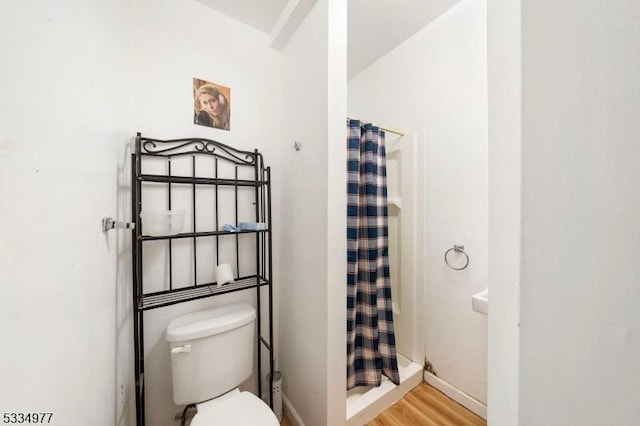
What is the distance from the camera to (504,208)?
36 cm

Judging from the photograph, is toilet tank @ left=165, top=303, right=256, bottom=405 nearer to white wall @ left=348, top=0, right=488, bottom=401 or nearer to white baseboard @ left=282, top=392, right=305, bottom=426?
white baseboard @ left=282, top=392, right=305, bottom=426

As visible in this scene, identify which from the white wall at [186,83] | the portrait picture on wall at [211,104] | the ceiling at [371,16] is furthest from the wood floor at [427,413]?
the ceiling at [371,16]

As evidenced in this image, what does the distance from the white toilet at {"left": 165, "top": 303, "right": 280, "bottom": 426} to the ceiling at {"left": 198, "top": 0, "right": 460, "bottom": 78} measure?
173cm

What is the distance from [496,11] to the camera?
37cm

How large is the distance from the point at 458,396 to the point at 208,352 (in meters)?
1.51

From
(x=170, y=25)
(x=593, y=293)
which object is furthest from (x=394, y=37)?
(x=593, y=293)

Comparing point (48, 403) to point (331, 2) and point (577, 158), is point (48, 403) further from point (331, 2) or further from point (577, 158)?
point (331, 2)

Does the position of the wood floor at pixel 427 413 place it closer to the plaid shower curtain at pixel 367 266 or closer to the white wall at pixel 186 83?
the plaid shower curtain at pixel 367 266

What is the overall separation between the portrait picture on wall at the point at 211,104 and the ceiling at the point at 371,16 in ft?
1.51

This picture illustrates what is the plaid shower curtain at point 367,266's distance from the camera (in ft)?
4.47

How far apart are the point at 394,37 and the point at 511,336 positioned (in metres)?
1.99

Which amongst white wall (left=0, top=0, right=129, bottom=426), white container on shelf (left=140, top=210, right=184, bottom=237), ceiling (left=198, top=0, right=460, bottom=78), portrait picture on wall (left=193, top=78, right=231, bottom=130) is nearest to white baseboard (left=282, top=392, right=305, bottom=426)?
white wall (left=0, top=0, right=129, bottom=426)

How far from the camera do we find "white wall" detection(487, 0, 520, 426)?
13.7 inches

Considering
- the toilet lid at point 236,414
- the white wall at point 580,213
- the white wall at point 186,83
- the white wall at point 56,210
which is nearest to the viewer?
the white wall at point 580,213
